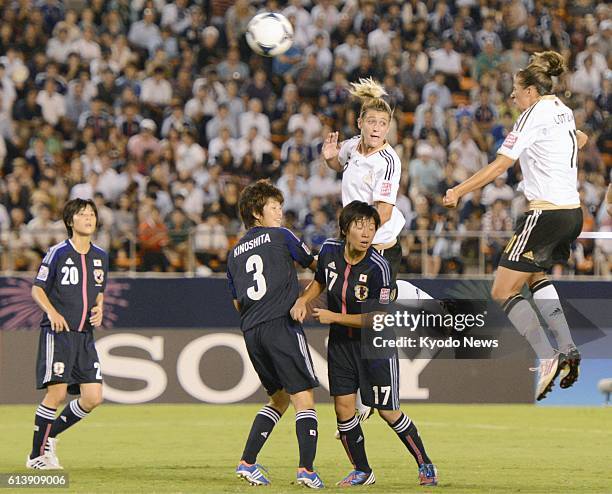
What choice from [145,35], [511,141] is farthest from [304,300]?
[145,35]

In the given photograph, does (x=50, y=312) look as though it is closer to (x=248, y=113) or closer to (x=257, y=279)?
(x=257, y=279)

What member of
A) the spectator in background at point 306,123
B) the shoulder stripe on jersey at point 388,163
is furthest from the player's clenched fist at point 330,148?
the spectator in background at point 306,123

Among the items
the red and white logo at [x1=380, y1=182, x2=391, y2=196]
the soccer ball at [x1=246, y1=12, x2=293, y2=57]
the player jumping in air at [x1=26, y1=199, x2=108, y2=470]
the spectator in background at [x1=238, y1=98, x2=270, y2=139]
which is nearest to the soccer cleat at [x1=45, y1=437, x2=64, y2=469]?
the player jumping in air at [x1=26, y1=199, x2=108, y2=470]

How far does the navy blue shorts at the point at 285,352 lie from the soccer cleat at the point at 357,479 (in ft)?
2.31

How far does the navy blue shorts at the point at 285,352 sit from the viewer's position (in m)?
9.43

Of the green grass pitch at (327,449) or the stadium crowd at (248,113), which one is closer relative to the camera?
the green grass pitch at (327,449)

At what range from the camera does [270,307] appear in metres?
9.49

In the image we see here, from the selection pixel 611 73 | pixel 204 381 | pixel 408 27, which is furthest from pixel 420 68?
pixel 204 381

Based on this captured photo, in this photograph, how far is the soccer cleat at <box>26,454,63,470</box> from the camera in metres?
10.4

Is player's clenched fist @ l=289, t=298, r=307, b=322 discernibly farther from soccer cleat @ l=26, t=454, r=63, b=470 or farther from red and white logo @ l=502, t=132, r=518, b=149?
soccer cleat @ l=26, t=454, r=63, b=470

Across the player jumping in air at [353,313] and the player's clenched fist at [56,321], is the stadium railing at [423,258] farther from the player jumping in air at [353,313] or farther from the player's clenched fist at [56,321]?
the player jumping in air at [353,313]

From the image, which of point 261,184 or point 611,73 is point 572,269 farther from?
point 261,184

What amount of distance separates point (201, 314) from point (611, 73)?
338 inches

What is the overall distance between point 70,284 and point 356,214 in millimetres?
2831
